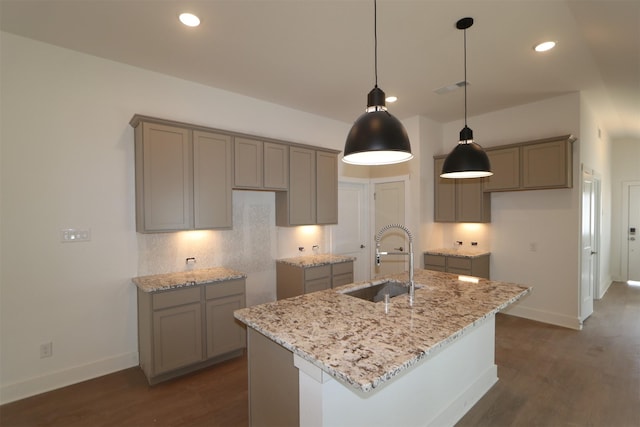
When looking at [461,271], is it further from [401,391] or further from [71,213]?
[71,213]

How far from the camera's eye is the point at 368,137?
173cm

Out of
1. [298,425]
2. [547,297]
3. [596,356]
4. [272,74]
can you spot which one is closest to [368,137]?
[298,425]

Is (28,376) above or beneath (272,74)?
beneath

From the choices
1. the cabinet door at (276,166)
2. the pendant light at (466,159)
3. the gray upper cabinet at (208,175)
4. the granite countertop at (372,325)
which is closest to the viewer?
the granite countertop at (372,325)

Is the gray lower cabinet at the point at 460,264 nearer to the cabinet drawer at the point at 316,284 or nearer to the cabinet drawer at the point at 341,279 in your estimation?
the cabinet drawer at the point at 341,279

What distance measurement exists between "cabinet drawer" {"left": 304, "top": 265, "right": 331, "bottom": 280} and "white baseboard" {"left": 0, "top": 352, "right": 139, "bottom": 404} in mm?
1972

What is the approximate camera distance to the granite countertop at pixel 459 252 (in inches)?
178

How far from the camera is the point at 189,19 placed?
93.7 inches

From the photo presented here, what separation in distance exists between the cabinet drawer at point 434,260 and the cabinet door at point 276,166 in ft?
8.35

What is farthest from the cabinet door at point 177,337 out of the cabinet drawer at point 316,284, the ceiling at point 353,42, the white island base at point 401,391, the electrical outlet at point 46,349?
the ceiling at point 353,42

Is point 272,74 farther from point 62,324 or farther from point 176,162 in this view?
point 62,324

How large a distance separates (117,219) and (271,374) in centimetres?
227

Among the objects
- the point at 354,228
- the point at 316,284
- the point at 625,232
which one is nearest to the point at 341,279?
the point at 316,284

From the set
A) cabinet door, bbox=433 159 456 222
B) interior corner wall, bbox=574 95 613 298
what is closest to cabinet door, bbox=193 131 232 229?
cabinet door, bbox=433 159 456 222
